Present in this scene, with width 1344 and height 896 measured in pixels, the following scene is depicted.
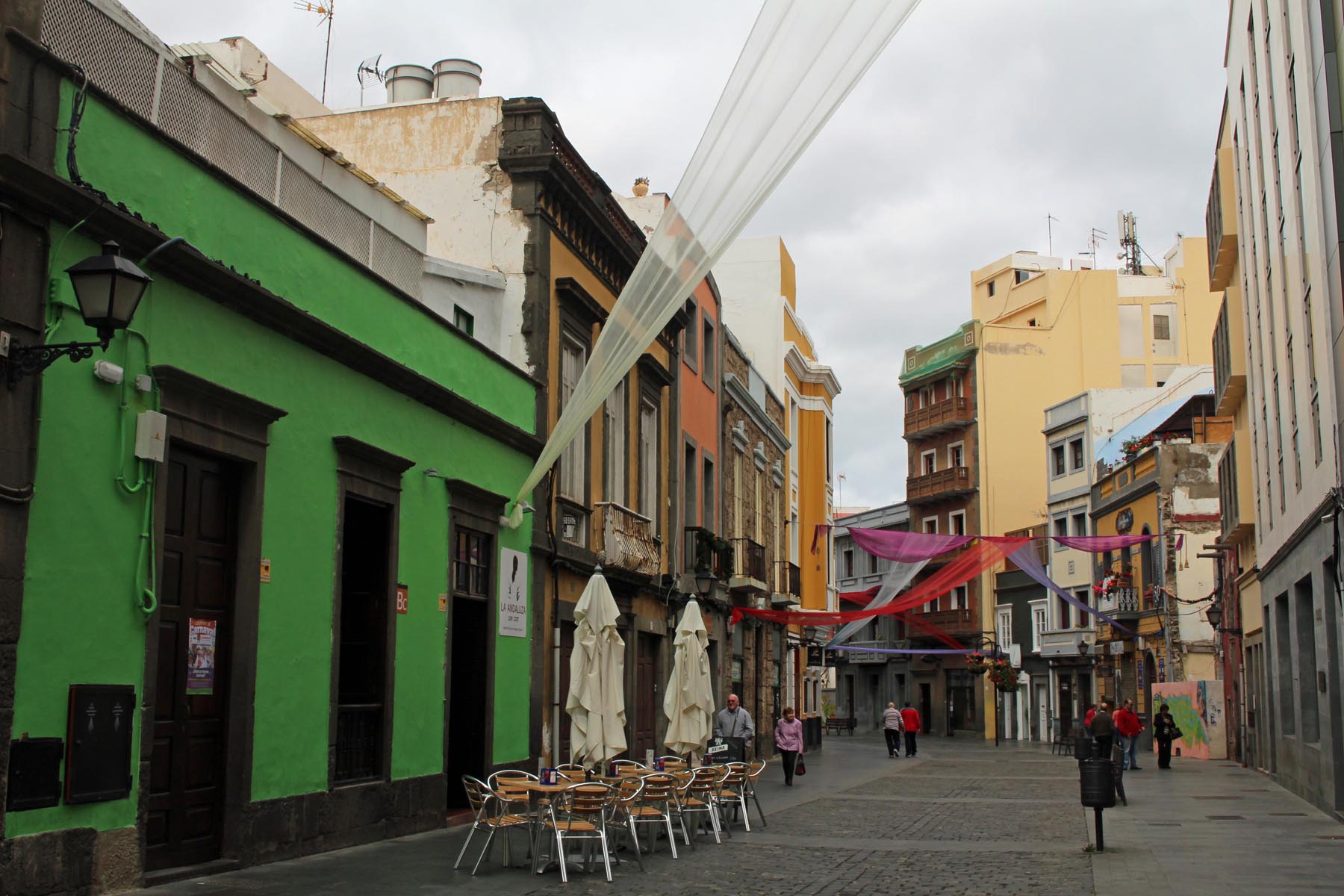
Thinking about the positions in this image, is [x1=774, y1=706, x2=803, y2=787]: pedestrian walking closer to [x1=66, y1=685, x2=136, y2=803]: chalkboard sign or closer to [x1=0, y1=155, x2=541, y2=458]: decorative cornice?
[x1=0, y1=155, x2=541, y2=458]: decorative cornice

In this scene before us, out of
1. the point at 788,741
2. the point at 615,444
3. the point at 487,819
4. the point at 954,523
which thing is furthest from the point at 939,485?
the point at 487,819

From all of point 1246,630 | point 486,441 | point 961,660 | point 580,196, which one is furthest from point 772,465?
point 961,660

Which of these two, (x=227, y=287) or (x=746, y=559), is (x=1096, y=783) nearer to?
(x=227, y=287)

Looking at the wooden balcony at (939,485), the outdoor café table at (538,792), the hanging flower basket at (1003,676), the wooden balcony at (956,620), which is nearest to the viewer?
the outdoor café table at (538,792)

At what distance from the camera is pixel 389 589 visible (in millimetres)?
13289

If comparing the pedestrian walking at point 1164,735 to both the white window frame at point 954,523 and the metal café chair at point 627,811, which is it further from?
the white window frame at point 954,523

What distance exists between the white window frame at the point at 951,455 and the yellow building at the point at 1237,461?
99.5 feet

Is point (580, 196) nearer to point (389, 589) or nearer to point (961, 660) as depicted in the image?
point (389, 589)

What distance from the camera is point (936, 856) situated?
42.4ft

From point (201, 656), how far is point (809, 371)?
3162 centimetres

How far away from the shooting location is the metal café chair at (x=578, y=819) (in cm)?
1094

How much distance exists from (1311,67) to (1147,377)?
42.3 meters

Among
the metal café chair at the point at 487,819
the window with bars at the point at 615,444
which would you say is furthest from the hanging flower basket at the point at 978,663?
the metal café chair at the point at 487,819

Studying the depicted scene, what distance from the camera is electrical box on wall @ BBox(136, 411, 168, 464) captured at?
913 centimetres
